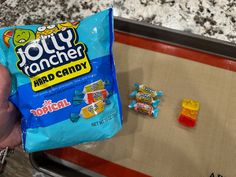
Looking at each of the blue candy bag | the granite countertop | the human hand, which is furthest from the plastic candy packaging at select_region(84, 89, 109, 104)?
the granite countertop

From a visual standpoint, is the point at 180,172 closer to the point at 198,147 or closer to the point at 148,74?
the point at 198,147

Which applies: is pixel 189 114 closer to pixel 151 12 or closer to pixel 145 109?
pixel 145 109

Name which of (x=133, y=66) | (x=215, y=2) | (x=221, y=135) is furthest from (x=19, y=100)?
(x=215, y=2)

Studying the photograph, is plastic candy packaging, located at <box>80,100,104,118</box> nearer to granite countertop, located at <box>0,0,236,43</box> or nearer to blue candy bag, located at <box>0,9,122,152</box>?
blue candy bag, located at <box>0,9,122,152</box>

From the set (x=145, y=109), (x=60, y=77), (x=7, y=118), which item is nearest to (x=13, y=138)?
(x=7, y=118)

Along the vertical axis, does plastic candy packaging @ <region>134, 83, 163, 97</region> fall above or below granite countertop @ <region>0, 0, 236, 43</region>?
below

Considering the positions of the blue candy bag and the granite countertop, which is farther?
the granite countertop

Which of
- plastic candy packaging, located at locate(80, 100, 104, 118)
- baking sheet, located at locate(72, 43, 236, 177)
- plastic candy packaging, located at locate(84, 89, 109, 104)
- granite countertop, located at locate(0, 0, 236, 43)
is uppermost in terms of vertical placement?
Result: granite countertop, located at locate(0, 0, 236, 43)

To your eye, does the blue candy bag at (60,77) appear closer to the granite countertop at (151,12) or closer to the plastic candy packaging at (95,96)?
the plastic candy packaging at (95,96)
